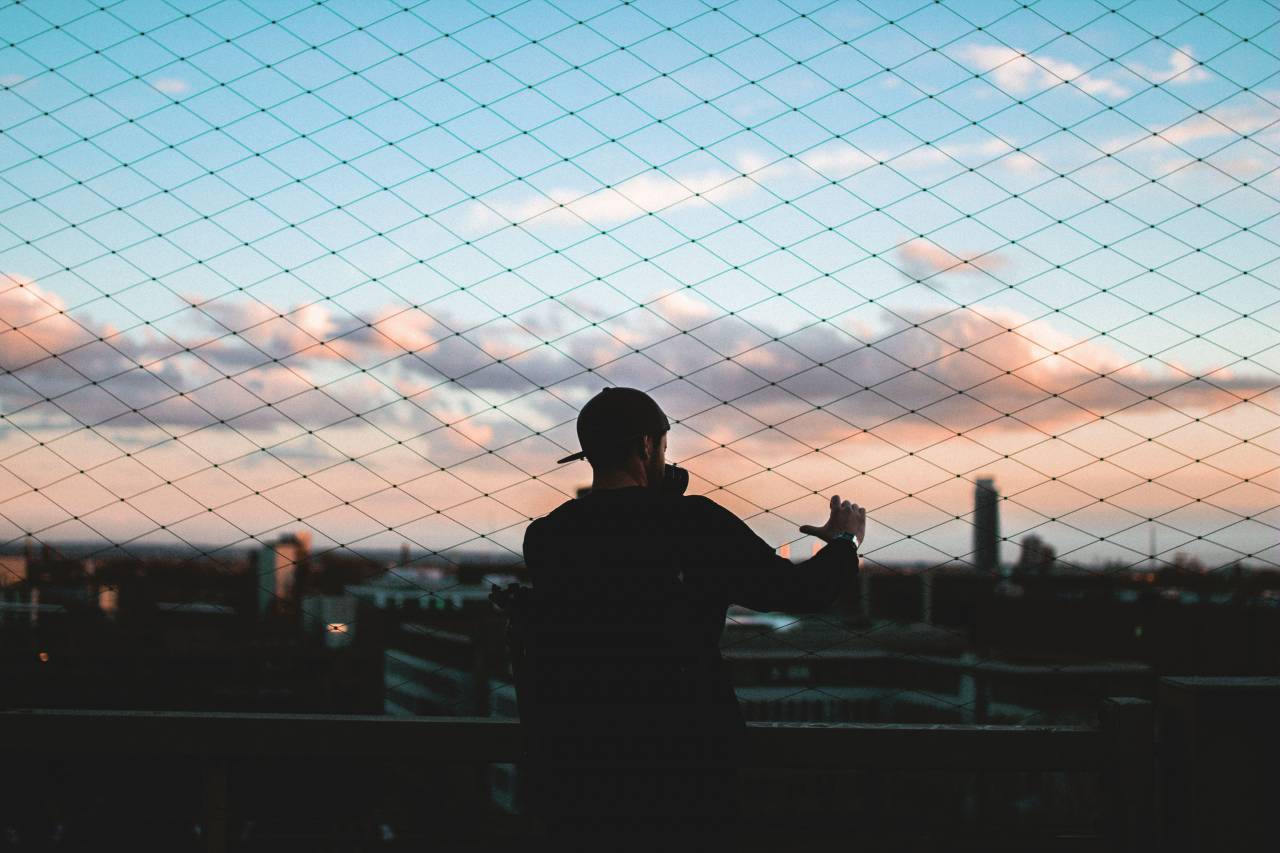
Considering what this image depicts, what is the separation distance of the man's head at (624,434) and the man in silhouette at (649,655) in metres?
0.07

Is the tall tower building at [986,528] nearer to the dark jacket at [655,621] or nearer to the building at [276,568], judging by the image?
the dark jacket at [655,621]

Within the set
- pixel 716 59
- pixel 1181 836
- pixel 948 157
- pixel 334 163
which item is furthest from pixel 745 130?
pixel 1181 836

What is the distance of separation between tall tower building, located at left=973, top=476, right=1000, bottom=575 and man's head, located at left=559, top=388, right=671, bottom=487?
1.22 metres

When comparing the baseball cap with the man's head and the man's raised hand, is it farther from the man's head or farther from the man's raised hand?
the man's raised hand

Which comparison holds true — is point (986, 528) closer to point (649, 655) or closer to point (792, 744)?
A: point (792, 744)

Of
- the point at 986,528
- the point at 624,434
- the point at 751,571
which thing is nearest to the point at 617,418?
the point at 624,434

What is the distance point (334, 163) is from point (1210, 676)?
2229 millimetres

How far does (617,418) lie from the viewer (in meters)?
1.50

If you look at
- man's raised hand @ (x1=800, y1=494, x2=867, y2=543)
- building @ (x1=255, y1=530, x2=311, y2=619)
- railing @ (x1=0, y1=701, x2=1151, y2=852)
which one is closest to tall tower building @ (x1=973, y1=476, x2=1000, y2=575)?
railing @ (x1=0, y1=701, x2=1151, y2=852)

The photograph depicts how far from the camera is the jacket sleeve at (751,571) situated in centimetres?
137

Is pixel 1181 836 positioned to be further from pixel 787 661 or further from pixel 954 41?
pixel 954 41

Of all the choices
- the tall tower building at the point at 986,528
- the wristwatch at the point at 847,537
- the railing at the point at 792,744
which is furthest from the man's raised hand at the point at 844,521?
the tall tower building at the point at 986,528

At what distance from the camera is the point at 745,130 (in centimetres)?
259

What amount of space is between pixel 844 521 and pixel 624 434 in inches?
13.6
